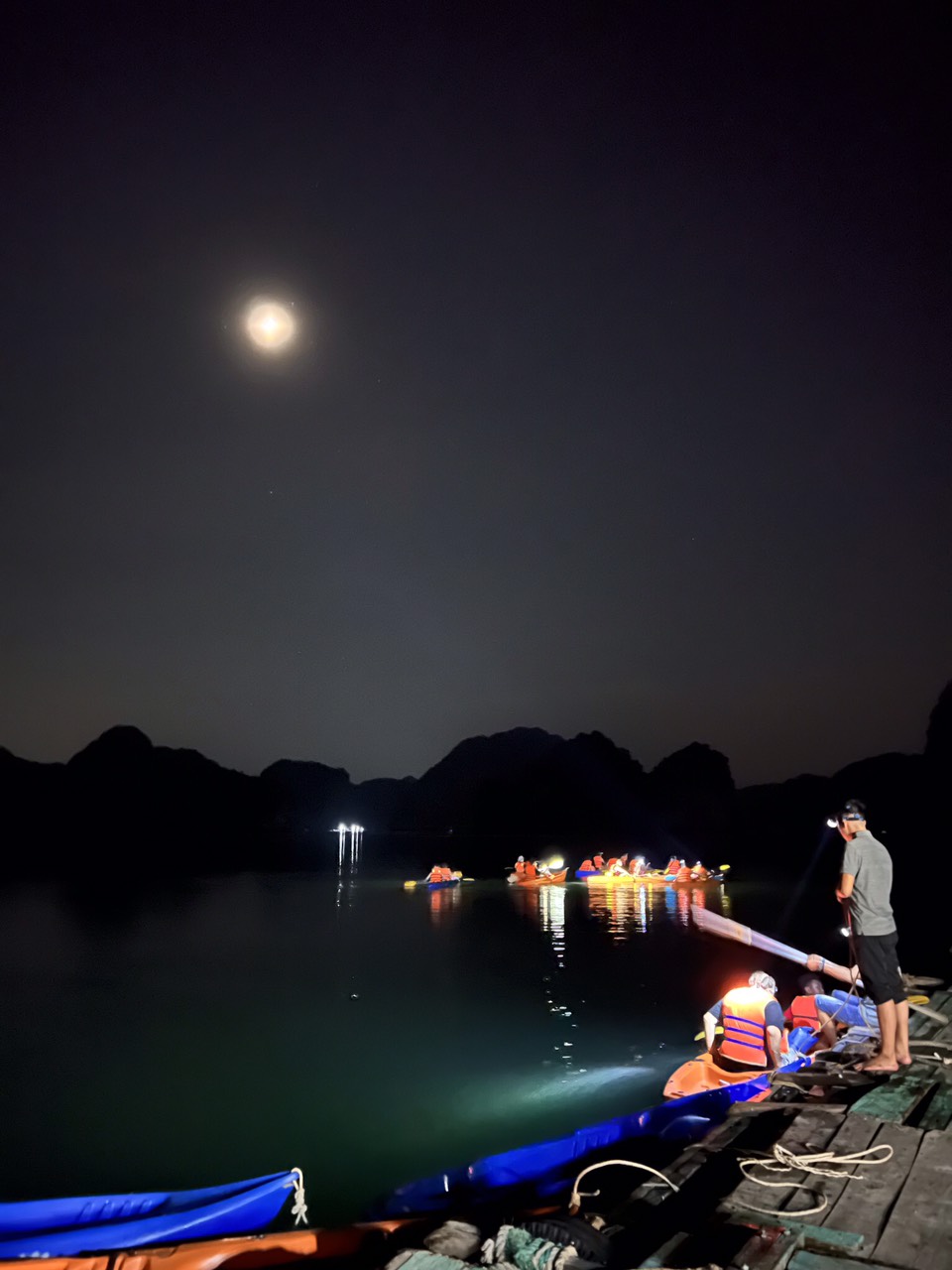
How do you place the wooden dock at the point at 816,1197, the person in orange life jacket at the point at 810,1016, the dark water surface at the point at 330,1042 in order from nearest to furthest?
1. the wooden dock at the point at 816,1197
2. the person in orange life jacket at the point at 810,1016
3. the dark water surface at the point at 330,1042

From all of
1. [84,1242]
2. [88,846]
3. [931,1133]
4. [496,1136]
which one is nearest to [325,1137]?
[496,1136]

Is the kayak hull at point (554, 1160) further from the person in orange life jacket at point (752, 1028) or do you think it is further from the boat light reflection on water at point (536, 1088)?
the boat light reflection on water at point (536, 1088)

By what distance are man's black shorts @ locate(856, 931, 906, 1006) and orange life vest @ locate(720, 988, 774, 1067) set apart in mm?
3623

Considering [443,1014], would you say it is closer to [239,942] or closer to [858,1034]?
[858,1034]

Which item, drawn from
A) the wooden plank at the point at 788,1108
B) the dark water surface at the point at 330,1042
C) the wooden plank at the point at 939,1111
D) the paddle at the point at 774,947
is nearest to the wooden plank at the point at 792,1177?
the wooden plank at the point at 788,1108

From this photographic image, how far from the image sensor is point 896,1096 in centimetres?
700

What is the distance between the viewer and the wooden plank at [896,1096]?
6578 millimetres

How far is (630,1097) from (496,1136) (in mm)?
2881

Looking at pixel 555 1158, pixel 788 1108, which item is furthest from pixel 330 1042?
pixel 788 1108

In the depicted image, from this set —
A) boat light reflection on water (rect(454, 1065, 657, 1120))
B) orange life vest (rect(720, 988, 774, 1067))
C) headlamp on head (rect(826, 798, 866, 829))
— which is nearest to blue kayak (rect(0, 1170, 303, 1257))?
orange life vest (rect(720, 988, 774, 1067))

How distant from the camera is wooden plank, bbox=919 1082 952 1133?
20.7ft

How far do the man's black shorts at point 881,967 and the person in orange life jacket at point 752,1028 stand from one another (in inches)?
137

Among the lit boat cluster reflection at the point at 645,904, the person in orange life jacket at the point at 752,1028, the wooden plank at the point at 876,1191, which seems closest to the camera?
the wooden plank at the point at 876,1191

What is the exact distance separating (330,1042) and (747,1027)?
495 inches
